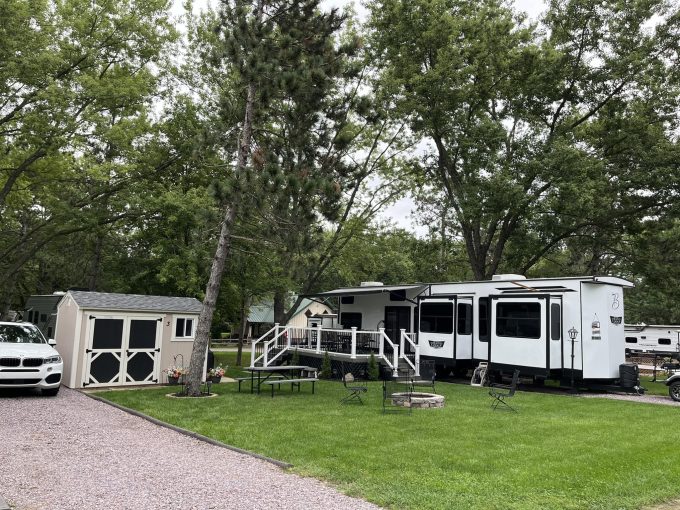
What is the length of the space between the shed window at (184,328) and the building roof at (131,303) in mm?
351

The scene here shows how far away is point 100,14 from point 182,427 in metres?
15.9

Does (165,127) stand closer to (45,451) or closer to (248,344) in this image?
(45,451)

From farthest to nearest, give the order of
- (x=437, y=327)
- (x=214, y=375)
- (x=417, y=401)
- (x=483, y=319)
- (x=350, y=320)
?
(x=350, y=320) → (x=437, y=327) → (x=483, y=319) → (x=214, y=375) → (x=417, y=401)

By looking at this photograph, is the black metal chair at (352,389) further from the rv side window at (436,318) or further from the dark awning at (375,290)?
the rv side window at (436,318)

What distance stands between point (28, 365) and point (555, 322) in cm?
1282

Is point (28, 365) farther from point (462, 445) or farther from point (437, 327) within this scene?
point (437, 327)

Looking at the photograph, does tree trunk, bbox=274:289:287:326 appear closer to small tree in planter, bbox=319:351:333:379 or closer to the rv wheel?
small tree in planter, bbox=319:351:333:379

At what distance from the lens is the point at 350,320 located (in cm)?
2006

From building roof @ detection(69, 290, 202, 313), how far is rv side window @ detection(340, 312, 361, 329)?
6460 millimetres

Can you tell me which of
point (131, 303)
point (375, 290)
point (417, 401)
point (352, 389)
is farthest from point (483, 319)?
point (131, 303)

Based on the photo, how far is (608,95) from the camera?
20.6 m

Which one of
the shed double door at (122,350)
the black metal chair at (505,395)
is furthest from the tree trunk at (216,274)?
the black metal chair at (505,395)

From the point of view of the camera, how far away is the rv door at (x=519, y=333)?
1429 cm

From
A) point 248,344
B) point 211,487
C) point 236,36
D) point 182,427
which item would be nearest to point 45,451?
point 182,427
